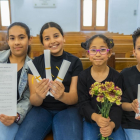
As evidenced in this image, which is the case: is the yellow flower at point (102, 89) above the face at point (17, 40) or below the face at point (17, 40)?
below

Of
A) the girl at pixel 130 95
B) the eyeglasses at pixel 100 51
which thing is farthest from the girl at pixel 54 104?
the girl at pixel 130 95

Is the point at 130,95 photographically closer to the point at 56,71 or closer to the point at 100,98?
the point at 100,98

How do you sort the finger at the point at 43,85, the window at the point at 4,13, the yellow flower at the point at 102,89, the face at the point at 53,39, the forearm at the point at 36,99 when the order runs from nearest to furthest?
the yellow flower at the point at 102,89, the finger at the point at 43,85, the forearm at the point at 36,99, the face at the point at 53,39, the window at the point at 4,13

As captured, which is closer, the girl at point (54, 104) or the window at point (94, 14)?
the girl at point (54, 104)

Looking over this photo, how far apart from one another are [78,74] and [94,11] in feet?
25.2

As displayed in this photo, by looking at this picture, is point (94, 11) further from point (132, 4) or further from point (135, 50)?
point (135, 50)

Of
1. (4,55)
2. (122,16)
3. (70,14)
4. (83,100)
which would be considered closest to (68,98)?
(83,100)

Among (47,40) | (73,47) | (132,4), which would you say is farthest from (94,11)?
(47,40)

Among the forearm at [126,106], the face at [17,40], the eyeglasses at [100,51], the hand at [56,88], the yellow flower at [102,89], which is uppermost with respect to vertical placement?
the face at [17,40]

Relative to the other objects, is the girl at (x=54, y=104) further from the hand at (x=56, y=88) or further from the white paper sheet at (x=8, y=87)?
the white paper sheet at (x=8, y=87)

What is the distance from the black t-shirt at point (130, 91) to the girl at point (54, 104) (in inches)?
14.5

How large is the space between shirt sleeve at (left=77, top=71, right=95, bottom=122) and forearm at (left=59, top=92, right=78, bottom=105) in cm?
7

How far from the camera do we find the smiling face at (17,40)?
1437 millimetres

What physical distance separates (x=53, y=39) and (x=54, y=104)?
1.80 feet
